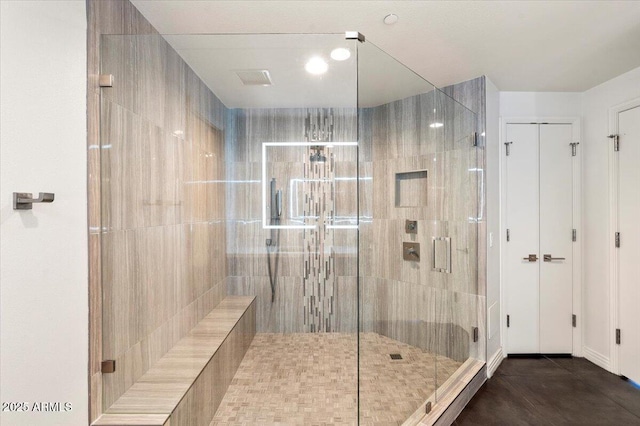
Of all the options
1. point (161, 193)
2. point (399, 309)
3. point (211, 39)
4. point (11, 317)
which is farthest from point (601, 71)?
point (11, 317)

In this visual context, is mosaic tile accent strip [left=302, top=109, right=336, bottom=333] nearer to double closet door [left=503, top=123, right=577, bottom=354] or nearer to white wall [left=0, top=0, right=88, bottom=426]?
white wall [left=0, top=0, right=88, bottom=426]

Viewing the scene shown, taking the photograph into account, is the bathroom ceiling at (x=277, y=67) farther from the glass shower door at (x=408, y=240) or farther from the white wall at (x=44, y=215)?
the white wall at (x=44, y=215)

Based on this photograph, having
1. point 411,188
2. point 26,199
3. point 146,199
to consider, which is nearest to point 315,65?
point 411,188

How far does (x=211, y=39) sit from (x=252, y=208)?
89 centimetres

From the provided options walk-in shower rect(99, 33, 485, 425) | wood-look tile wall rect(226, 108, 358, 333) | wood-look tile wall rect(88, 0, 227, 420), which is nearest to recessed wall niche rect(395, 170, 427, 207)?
walk-in shower rect(99, 33, 485, 425)

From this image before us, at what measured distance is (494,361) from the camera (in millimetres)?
2793

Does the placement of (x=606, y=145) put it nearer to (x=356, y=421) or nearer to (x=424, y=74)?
(x=424, y=74)

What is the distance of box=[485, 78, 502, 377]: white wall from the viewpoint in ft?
9.07

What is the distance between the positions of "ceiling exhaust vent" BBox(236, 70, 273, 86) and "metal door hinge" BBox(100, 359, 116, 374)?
1480 mm

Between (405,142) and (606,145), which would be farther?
(606,145)

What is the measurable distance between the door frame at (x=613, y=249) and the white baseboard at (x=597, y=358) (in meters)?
0.03

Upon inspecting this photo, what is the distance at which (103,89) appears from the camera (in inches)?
57.9

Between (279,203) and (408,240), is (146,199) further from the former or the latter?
(408,240)

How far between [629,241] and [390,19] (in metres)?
2.67
